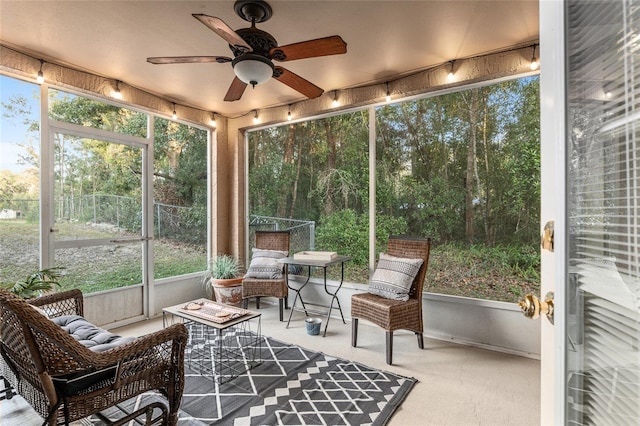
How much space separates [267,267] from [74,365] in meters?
2.52

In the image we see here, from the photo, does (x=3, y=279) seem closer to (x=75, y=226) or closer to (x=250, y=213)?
(x=75, y=226)

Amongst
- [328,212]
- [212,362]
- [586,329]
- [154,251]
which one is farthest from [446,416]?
[154,251]

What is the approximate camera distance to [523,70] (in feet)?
9.40

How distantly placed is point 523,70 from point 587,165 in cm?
267

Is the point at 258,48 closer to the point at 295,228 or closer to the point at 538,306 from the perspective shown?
the point at 538,306

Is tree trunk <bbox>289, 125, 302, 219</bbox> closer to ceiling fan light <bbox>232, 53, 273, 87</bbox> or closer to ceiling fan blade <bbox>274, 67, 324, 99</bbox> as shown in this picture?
ceiling fan blade <bbox>274, 67, 324, 99</bbox>

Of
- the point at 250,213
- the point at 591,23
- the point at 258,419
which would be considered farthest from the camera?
the point at 250,213

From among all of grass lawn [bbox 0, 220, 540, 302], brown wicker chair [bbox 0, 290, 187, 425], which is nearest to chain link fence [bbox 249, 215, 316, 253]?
grass lawn [bbox 0, 220, 540, 302]

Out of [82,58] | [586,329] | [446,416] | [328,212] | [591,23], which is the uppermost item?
[82,58]

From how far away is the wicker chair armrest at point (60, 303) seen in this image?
2287 millimetres

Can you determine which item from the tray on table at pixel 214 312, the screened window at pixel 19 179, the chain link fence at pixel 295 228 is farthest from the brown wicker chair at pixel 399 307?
the screened window at pixel 19 179

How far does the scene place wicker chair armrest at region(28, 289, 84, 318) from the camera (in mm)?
2287

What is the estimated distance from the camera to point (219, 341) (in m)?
2.86

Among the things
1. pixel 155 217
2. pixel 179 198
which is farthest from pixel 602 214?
pixel 179 198
